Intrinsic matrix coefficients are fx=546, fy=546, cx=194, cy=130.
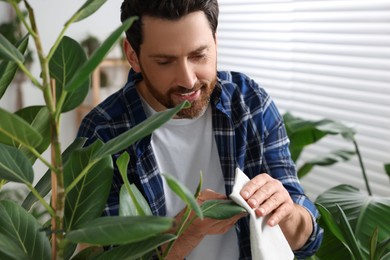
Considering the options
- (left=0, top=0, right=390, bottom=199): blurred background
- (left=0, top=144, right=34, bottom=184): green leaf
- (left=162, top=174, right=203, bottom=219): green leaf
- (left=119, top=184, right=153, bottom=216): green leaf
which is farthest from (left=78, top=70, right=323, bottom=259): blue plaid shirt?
(left=0, top=0, right=390, bottom=199): blurred background

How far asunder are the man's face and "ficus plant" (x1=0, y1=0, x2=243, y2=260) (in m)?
0.34

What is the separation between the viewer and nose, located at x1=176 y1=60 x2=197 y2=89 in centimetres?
106

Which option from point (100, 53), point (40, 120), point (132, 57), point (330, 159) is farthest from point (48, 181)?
point (330, 159)

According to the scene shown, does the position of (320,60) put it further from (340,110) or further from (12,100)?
(12,100)

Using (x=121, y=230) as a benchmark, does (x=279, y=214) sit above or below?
below

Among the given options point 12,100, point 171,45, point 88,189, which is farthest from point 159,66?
point 12,100

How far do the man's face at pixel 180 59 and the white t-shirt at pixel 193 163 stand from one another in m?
0.11

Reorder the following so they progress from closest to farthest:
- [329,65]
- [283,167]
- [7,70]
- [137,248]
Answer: [137,248] → [7,70] → [283,167] → [329,65]

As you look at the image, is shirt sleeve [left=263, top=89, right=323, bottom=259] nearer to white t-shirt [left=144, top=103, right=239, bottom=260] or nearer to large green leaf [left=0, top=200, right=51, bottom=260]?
white t-shirt [left=144, top=103, right=239, bottom=260]

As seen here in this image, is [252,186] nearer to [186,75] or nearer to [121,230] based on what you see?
[186,75]

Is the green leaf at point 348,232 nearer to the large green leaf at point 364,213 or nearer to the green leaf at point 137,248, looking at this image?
the large green leaf at point 364,213

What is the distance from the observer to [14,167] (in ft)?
2.14

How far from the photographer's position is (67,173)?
2.26 ft

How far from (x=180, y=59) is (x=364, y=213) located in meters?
0.61
